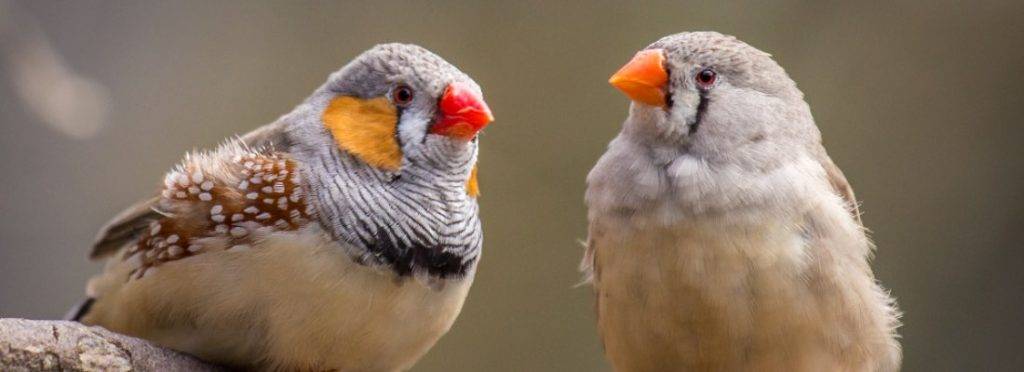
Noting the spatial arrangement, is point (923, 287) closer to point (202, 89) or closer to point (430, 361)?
point (430, 361)

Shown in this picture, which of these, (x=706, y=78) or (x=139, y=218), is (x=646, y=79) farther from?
(x=139, y=218)

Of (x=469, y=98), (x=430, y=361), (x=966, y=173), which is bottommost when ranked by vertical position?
(x=430, y=361)

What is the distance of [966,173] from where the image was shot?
499 cm

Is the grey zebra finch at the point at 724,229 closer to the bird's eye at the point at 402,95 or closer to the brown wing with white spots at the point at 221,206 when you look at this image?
the bird's eye at the point at 402,95

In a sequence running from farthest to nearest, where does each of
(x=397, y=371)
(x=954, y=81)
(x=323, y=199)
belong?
(x=954, y=81), (x=397, y=371), (x=323, y=199)

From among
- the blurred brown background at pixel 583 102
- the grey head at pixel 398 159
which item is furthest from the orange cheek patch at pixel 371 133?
the blurred brown background at pixel 583 102

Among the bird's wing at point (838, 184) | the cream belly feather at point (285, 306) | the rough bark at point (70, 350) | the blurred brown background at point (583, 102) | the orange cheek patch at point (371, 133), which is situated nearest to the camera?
the rough bark at point (70, 350)

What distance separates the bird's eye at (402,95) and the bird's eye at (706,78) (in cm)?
64

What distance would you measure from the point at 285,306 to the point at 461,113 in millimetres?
548

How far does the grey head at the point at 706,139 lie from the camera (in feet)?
8.60

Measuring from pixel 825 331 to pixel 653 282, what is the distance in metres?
0.40

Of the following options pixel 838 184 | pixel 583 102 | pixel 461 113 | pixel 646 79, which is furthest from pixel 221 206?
pixel 583 102

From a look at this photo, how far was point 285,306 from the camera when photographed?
99.2 inches

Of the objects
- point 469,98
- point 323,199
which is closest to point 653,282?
point 469,98
